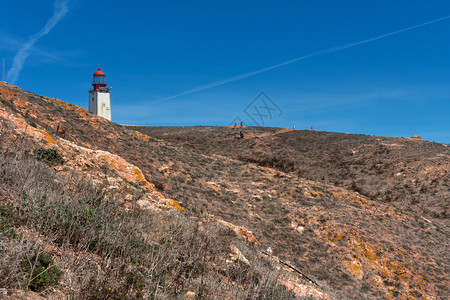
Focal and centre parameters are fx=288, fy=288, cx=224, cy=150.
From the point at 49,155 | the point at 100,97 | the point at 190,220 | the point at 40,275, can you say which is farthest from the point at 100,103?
the point at 40,275

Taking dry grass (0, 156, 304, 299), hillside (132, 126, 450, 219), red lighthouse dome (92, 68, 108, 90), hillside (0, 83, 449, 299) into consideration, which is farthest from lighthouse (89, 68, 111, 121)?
dry grass (0, 156, 304, 299)

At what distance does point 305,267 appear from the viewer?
1364 centimetres

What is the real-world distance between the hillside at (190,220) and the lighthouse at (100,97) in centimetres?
2455

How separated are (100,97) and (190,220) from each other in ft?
146

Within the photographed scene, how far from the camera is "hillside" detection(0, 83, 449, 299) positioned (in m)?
4.09

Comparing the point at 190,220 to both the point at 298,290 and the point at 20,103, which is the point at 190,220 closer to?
the point at 298,290

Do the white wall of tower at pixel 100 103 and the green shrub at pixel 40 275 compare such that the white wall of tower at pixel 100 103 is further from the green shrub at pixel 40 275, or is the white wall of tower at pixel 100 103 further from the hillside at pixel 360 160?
the green shrub at pixel 40 275

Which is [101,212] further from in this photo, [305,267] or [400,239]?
[400,239]

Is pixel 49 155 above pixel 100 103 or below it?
below

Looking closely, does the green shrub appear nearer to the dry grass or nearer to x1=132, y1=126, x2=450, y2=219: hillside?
the dry grass

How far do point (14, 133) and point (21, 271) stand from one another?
30.9 feet

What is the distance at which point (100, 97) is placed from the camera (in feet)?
153

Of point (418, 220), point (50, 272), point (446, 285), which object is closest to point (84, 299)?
point (50, 272)

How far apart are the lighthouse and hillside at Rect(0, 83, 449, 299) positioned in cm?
2455
